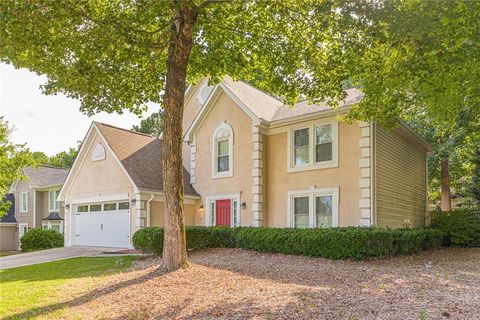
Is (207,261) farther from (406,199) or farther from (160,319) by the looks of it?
(406,199)

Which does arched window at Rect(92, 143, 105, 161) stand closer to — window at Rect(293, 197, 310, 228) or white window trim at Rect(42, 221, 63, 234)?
window at Rect(293, 197, 310, 228)

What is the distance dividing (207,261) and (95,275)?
9.84 ft

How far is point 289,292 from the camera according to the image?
7047 mm

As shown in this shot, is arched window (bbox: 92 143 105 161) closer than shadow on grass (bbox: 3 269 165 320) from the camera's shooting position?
No

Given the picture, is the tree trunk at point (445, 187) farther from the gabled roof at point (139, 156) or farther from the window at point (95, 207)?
the window at point (95, 207)

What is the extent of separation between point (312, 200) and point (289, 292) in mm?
8754

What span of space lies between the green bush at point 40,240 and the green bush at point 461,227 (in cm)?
2068

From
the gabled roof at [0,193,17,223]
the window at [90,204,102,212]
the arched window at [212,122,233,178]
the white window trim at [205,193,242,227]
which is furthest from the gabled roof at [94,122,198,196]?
the gabled roof at [0,193,17,223]

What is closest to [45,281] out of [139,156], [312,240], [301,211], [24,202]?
[312,240]

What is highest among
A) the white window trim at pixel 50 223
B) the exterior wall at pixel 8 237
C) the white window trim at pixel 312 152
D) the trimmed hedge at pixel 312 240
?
the white window trim at pixel 312 152

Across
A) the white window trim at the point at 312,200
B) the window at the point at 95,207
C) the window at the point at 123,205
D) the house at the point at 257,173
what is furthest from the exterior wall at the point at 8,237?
the white window trim at the point at 312,200

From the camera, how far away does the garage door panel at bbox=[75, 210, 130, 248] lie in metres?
17.7

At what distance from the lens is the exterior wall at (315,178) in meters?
14.5

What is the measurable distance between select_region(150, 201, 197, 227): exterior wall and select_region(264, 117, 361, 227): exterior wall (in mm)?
3753
